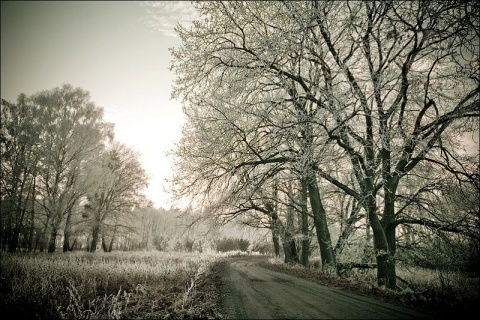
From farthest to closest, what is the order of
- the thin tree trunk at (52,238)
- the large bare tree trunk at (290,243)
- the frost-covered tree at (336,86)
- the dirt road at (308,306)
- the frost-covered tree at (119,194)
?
the frost-covered tree at (119,194) < the thin tree trunk at (52,238) < the large bare tree trunk at (290,243) < the frost-covered tree at (336,86) < the dirt road at (308,306)

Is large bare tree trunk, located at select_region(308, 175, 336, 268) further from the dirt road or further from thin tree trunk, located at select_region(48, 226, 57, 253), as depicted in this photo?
thin tree trunk, located at select_region(48, 226, 57, 253)

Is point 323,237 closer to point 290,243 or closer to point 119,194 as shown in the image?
point 290,243

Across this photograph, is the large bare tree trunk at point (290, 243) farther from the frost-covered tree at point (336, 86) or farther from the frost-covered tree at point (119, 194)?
the frost-covered tree at point (119, 194)

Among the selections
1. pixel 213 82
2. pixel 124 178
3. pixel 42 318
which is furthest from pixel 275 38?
pixel 124 178

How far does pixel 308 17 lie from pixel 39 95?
65.9ft

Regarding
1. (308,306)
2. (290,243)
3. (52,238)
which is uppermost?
(308,306)

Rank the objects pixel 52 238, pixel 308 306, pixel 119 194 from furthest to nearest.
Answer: pixel 119 194
pixel 52 238
pixel 308 306

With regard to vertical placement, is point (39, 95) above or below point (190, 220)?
above

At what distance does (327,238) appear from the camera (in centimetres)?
979

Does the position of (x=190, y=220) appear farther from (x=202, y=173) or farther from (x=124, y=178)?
(x=124, y=178)

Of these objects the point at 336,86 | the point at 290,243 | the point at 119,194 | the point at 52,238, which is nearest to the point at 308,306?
the point at 336,86

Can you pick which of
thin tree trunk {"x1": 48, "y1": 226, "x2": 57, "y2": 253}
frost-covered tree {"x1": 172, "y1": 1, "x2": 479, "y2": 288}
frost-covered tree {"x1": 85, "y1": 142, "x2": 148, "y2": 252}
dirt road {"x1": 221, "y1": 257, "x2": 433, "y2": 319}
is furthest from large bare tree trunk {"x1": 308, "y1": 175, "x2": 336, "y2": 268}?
frost-covered tree {"x1": 85, "y1": 142, "x2": 148, "y2": 252}

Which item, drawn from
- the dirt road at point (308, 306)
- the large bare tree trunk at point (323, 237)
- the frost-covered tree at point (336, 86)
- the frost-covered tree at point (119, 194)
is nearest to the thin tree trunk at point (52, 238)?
the frost-covered tree at point (119, 194)

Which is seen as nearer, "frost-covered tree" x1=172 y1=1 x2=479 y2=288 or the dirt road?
the dirt road
